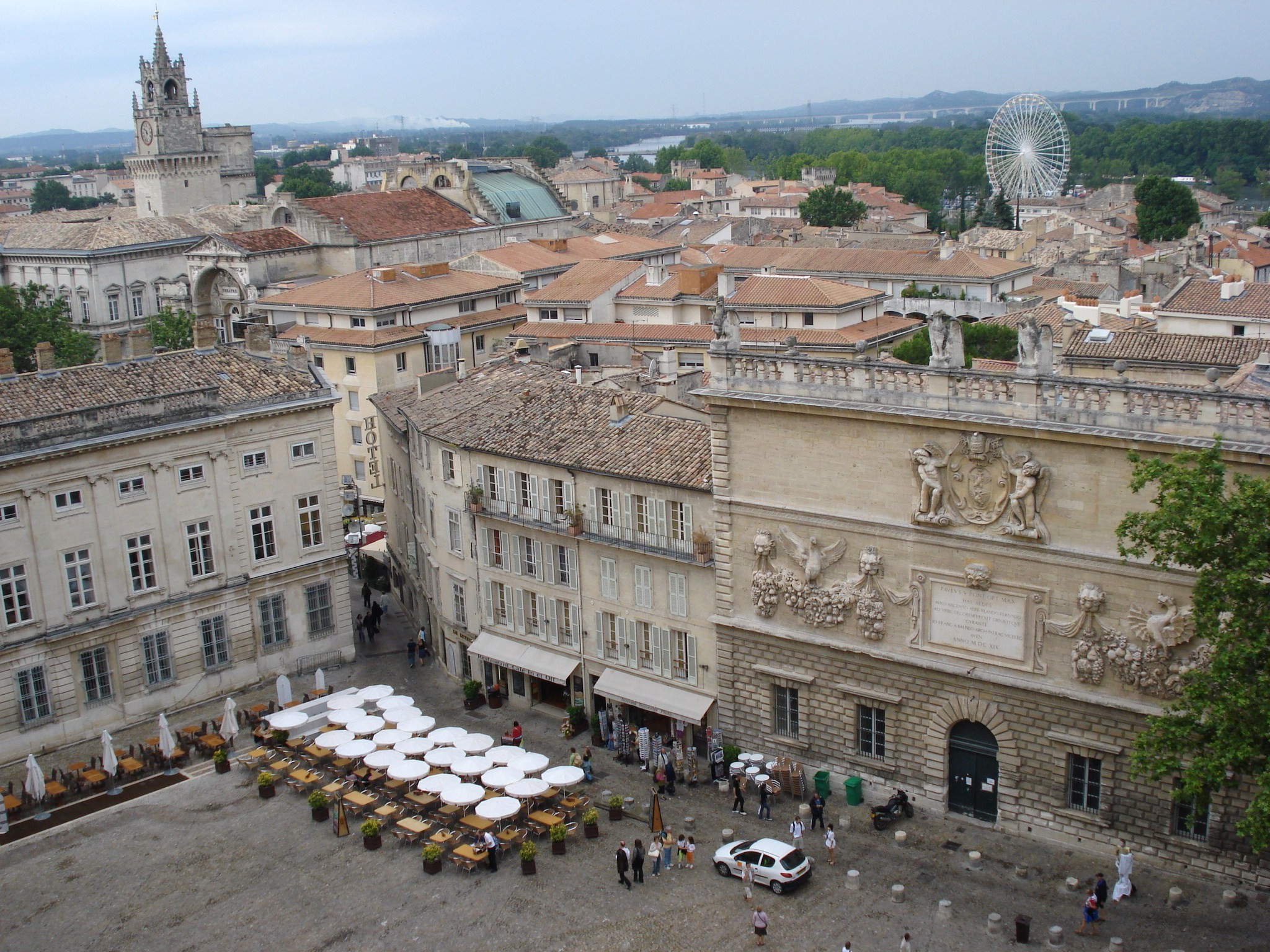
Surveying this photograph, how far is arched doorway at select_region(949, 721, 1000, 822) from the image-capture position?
35.4 metres

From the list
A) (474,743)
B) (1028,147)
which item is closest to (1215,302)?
(474,743)

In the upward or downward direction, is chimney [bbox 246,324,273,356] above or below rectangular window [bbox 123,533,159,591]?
above

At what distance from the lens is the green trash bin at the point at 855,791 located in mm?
37438

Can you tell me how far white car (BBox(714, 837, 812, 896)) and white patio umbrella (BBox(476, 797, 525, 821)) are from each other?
228 inches

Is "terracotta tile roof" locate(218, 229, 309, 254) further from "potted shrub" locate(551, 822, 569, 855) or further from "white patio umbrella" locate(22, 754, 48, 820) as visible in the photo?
"potted shrub" locate(551, 822, 569, 855)

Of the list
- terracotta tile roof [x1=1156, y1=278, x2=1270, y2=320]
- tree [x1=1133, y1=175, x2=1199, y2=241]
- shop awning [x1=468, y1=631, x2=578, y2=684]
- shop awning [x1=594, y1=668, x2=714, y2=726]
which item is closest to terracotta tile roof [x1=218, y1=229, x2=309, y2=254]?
shop awning [x1=468, y1=631, x2=578, y2=684]

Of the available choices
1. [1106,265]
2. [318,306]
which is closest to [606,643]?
[318,306]

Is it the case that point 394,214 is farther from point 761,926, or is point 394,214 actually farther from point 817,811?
point 761,926

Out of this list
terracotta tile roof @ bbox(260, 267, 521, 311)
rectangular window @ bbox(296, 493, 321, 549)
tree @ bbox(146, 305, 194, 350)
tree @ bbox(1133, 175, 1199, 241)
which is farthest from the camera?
tree @ bbox(1133, 175, 1199, 241)

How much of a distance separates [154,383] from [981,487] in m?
29.7

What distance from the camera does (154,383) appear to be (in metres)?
46.6

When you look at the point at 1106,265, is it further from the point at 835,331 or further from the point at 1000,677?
the point at 1000,677

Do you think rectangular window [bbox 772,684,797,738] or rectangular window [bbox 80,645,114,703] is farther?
rectangular window [bbox 80,645,114,703]

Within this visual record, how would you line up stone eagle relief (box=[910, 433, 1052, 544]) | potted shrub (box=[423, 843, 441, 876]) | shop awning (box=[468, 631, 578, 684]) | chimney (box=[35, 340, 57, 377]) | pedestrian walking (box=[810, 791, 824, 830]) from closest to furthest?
stone eagle relief (box=[910, 433, 1052, 544])
potted shrub (box=[423, 843, 441, 876])
pedestrian walking (box=[810, 791, 824, 830])
shop awning (box=[468, 631, 578, 684])
chimney (box=[35, 340, 57, 377])
